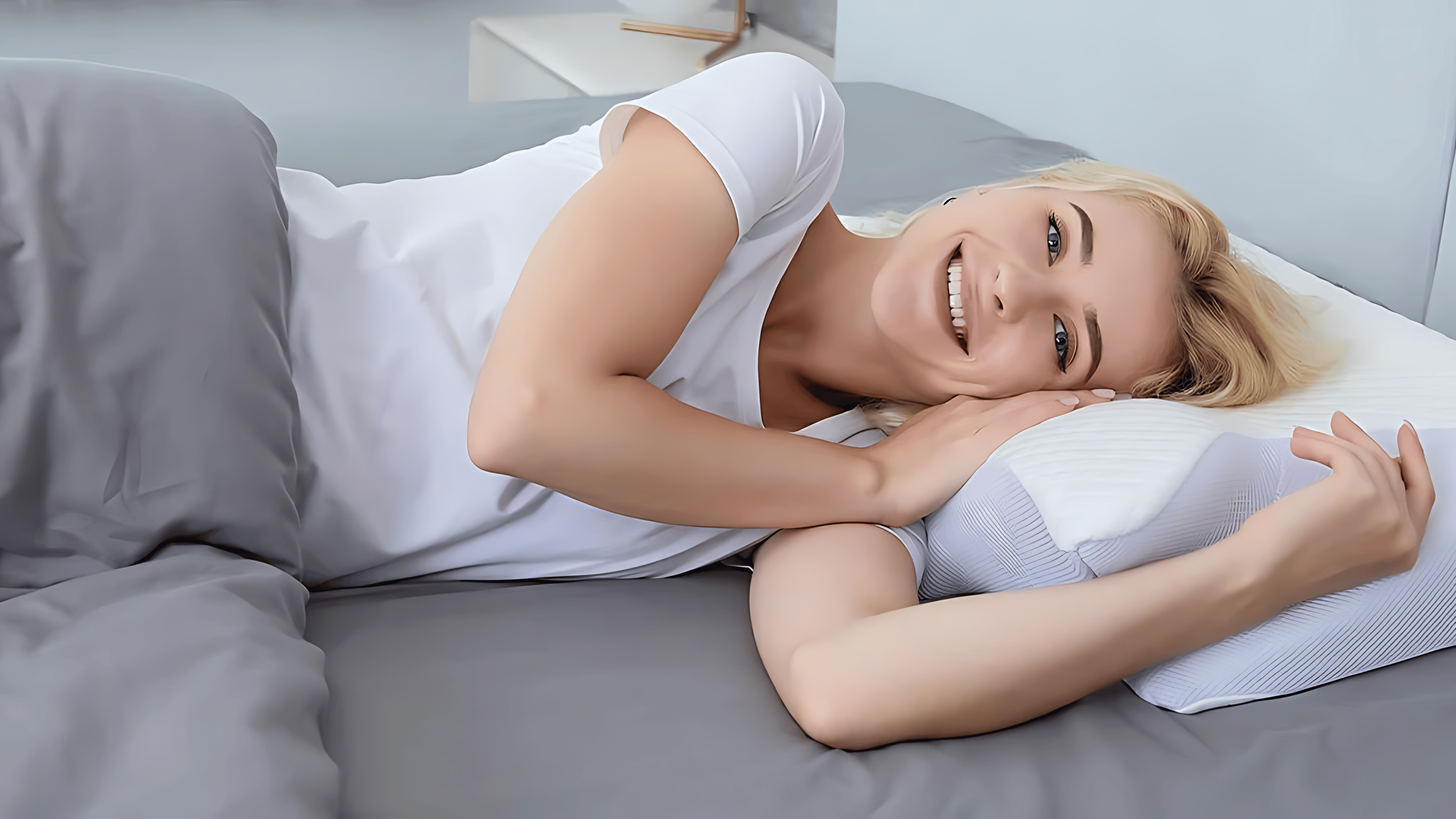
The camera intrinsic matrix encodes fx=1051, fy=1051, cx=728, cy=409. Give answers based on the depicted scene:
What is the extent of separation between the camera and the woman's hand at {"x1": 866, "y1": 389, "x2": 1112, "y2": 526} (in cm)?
102

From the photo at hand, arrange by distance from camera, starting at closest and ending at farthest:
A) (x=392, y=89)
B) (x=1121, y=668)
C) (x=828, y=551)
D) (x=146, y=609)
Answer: (x=146, y=609) < (x=1121, y=668) < (x=828, y=551) < (x=392, y=89)

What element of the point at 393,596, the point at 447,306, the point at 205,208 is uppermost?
the point at 205,208

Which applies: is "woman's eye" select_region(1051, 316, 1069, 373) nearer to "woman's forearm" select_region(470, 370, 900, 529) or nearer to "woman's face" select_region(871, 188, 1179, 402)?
"woman's face" select_region(871, 188, 1179, 402)

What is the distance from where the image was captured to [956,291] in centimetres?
107

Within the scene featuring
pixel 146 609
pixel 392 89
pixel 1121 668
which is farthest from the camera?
pixel 392 89

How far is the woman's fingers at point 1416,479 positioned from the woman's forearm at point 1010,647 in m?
0.15

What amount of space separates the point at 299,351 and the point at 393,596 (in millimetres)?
252

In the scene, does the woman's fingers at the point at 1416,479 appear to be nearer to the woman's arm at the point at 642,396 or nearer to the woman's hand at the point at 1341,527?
the woman's hand at the point at 1341,527

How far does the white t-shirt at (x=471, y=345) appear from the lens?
3.26 ft

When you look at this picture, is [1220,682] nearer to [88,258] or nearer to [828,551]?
[828,551]

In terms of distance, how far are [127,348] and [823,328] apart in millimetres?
668

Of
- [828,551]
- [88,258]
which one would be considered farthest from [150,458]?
[828,551]

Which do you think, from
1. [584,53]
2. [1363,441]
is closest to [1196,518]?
[1363,441]

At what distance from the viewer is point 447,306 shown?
1.06 meters
